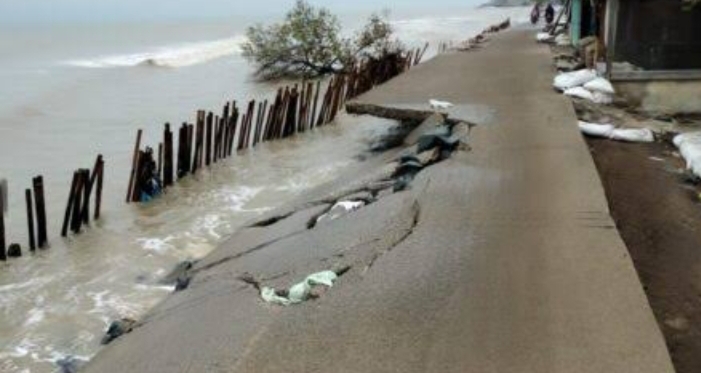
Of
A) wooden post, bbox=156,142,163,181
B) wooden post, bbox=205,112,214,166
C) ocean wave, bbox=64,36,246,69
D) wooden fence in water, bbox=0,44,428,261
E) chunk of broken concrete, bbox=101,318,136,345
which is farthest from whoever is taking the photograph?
ocean wave, bbox=64,36,246,69

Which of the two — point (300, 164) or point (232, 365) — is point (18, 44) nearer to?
point (300, 164)

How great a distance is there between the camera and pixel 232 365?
179 inches

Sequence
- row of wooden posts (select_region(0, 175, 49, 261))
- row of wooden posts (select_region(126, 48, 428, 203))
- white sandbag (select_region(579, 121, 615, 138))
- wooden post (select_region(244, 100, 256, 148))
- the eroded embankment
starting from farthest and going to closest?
wooden post (select_region(244, 100, 256, 148))
row of wooden posts (select_region(126, 48, 428, 203))
white sandbag (select_region(579, 121, 615, 138))
row of wooden posts (select_region(0, 175, 49, 261))
the eroded embankment

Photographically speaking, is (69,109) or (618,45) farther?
(69,109)

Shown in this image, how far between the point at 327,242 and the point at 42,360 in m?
2.70

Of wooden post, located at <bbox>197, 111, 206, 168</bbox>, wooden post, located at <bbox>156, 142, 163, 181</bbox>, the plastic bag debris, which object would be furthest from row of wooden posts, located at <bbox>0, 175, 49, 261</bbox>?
the plastic bag debris

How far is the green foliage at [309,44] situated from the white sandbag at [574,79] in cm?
1463

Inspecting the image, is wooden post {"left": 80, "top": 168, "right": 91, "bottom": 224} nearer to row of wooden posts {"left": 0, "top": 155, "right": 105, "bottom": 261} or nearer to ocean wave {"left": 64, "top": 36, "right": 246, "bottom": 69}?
row of wooden posts {"left": 0, "top": 155, "right": 105, "bottom": 261}

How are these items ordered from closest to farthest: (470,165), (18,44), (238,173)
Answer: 1. (470,165)
2. (238,173)
3. (18,44)

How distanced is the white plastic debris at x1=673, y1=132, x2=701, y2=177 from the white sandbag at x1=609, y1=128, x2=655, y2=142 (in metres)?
0.42

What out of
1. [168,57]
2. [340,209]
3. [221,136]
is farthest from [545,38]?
[168,57]

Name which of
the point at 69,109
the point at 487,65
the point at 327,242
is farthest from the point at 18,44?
the point at 327,242

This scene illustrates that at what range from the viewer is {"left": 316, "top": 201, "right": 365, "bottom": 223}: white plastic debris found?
26.4 ft

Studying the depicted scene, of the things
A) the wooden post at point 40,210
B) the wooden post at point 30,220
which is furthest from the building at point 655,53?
the wooden post at point 30,220
